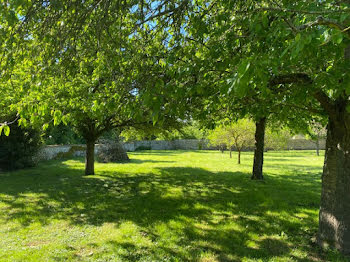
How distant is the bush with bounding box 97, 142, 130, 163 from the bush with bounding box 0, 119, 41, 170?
507 cm

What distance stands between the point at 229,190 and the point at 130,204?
3742 mm

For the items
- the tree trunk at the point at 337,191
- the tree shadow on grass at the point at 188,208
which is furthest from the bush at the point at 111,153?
the tree trunk at the point at 337,191

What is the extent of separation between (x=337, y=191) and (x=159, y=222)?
11.7ft

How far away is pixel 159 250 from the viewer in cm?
430

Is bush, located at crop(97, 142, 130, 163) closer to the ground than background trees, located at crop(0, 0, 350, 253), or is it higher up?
closer to the ground

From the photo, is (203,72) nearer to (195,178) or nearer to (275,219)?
(275,219)

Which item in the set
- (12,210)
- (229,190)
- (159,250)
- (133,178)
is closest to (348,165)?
(159,250)

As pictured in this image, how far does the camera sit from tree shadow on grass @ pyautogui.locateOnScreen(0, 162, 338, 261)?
4527 millimetres

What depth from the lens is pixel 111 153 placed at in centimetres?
1894

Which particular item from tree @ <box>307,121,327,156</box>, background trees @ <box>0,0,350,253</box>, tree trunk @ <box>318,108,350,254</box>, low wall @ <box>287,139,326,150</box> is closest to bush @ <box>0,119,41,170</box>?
background trees @ <box>0,0,350,253</box>

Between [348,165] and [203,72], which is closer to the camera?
[203,72]

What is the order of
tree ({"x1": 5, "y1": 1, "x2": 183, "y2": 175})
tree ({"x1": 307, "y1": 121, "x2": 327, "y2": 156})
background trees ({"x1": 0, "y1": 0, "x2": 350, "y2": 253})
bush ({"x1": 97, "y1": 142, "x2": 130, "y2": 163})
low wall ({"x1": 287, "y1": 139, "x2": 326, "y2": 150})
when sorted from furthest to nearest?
low wall ({"x1": 287, "y1": 139, "x2": 326, "y2": 150}), bush ({"x1": 97, "y1": 142, "x2": 130, "y2": 163}), tree ({"x1": 307, "y1": 121, "x2": 327, "y2": 156}), tree ({"x1": 5, "y1": 1, "x2": 183, "y2": 175}), background trees ({"x1": 0, "y1": 0, "x2": 350, "y2": 253})

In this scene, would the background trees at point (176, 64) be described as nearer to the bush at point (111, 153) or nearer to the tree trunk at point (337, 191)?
the tree trunk at point (337, 191)

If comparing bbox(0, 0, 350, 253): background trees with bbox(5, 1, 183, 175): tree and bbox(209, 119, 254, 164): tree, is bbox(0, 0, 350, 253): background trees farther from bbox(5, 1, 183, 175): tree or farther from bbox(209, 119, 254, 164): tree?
bbox(209, 119, 254, 164): tree
